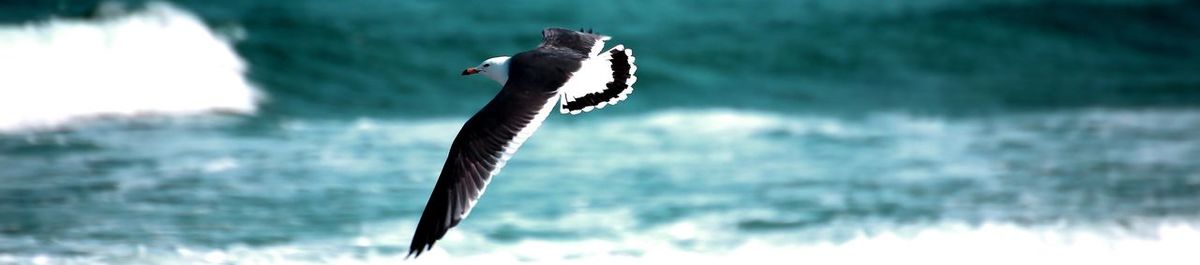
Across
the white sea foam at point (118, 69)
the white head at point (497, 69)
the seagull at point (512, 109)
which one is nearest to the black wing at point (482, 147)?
the seagull at point (512, 109)

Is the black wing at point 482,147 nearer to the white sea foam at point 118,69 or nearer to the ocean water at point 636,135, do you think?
the ocean water at point 636,135

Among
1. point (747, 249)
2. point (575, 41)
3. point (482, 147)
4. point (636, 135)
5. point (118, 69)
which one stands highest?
point (118, 69)

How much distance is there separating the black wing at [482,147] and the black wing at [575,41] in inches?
23.7

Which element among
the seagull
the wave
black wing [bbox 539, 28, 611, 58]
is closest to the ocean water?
the wave

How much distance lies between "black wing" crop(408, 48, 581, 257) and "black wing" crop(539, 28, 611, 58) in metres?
0.60

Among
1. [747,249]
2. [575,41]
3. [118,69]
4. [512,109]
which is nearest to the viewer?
[512,109]

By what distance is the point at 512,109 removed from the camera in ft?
18.1

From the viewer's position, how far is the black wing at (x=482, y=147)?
5297 millimetres

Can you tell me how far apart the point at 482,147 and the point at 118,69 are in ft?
21.7

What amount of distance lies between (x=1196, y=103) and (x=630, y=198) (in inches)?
258

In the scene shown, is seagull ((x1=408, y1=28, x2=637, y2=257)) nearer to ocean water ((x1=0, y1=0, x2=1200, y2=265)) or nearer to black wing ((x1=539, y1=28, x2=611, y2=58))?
black wing ((x1=539, y1=28, x2=611, y2=58))

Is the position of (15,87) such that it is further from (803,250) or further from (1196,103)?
(1196,103)

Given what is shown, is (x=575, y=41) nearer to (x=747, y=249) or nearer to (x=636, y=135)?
(x=747, y=249)

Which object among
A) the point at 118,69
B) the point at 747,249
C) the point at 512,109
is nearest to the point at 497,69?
the point at 512,109
